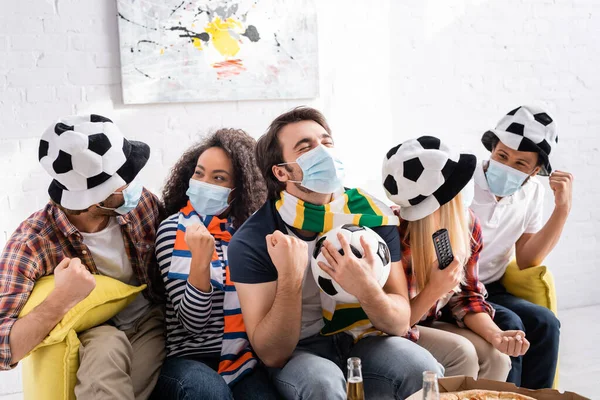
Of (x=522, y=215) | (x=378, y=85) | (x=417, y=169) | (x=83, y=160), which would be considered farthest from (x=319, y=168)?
(x=378, y=85)

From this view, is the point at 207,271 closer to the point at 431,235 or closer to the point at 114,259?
the point at 114,259

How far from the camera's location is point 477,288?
2318mm

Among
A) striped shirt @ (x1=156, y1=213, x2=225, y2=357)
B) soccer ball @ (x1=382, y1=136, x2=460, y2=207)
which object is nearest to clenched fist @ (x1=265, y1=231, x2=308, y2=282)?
striped shirt @ (x1=156, y1=213, x2=225, y2=357)

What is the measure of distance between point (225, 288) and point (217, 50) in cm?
170

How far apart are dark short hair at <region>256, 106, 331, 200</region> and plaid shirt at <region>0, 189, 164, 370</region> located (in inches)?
18.2

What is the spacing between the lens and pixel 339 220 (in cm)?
206

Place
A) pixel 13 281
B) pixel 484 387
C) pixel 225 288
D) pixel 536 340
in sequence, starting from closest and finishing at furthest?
pixel 484 387, pixel 13 281, pixel 225 288, pixel 536 340

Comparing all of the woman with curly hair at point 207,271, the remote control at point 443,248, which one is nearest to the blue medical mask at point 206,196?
the woman with curly hair at point 207,271

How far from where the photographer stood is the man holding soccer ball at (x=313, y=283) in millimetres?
1832

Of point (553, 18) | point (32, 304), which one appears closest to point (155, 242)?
point (32, 304)

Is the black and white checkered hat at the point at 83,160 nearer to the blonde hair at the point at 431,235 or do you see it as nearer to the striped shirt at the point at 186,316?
the striped shirt at the point at 186,316

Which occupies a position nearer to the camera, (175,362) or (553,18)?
(175,362)

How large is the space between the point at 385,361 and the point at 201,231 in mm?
680

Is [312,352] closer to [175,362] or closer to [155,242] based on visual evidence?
[175,362]
